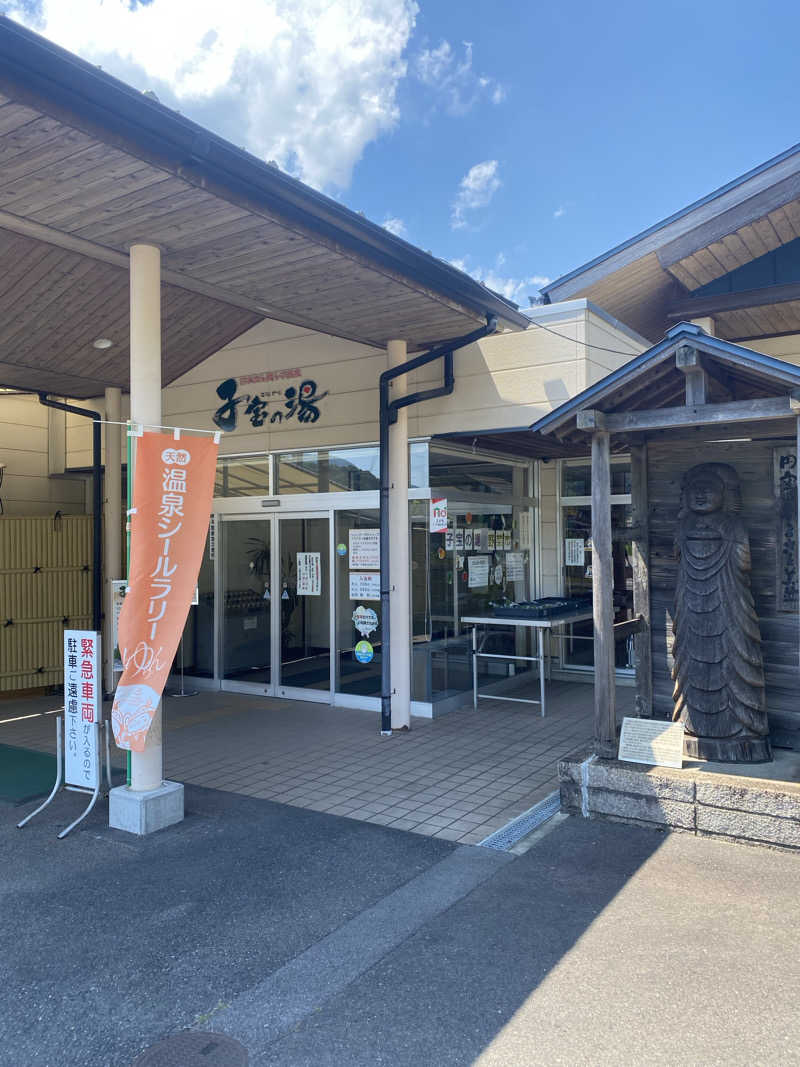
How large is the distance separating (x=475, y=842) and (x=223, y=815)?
1.73 metres

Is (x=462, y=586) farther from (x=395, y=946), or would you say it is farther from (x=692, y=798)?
(x=395, y=946)

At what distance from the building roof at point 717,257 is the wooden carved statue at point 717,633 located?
14.1ft

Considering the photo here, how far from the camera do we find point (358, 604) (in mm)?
8672

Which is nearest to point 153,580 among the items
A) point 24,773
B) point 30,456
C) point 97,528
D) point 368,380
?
point 24,773

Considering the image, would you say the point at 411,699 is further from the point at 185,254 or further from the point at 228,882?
the point at 185,254

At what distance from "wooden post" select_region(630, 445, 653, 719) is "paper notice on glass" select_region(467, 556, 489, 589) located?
3.05m

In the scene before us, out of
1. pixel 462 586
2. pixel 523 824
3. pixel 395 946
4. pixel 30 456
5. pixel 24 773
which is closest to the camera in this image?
pixel 395 946

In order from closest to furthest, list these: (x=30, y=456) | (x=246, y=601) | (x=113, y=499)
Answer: (x=246, y=601), (x=113, y=499), (x=30, y=456)

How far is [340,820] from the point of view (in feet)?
17.5

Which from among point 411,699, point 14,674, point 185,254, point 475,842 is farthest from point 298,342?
point 475,842

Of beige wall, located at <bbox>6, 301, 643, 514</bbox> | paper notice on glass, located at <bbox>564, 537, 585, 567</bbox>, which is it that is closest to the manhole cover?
beige wall, located at <bbox>6, 301, 643, 514</bbox>

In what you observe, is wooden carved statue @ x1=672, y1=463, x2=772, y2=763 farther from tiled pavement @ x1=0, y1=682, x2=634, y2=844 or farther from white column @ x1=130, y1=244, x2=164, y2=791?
white column @ x1=130, y1=244, x2=164, y2=791

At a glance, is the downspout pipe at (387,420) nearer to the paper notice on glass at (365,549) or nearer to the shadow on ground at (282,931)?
the paper notice on glass at (365,549)

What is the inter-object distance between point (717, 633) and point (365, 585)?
155 inches
